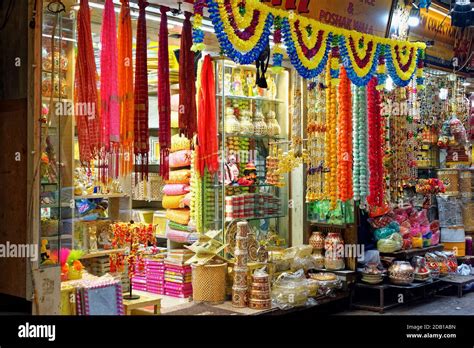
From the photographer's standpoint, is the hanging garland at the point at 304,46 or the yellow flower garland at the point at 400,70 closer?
the hanging garland at the point at 304,46

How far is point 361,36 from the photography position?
6.04 metres

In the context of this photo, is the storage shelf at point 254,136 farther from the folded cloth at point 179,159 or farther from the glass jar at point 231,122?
the folded cloth at point 179,159

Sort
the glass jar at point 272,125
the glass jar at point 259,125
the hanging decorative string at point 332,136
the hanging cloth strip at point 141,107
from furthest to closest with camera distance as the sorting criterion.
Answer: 1. the glass jar at point 272,125
2. the glass jar at point 259,125
3. the hanging decorative string at point 332,136
4. the hanging cloth strip at point 141,107

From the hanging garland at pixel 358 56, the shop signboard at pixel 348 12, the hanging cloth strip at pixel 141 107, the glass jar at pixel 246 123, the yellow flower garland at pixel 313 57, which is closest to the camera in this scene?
the hanging cloth strip at pixel 141 107

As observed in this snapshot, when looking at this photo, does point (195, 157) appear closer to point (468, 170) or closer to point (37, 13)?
point (37, 13)

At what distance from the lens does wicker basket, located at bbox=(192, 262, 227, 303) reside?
6.23 m

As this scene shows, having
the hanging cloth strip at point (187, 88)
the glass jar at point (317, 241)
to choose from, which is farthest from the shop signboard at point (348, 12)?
the glass jar at point (317, 241)

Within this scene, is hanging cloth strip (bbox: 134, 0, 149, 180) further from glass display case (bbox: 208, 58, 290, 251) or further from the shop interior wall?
glass display case (bbox: 208, 58, 290, 251)

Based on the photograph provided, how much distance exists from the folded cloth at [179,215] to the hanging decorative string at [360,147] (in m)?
1.80

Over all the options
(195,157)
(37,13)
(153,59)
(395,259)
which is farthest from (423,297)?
(37,13)

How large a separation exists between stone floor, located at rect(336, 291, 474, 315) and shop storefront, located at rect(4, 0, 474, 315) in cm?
14

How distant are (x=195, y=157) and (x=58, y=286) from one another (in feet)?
8.11

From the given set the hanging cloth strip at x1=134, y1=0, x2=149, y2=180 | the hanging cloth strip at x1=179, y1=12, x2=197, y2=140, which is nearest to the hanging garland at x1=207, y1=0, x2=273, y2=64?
the hanging cloth strip at x1=179, y1=12, x2=197, y2=140

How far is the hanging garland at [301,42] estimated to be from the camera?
15.6 ft
